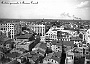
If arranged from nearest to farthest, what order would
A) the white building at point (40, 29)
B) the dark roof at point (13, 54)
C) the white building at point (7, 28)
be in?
1. the dark roof at point (13, 54)
2. the white building at point (7, 28)
3. the white building at point (40, 29)

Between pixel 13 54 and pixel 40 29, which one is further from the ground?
pixel 40 29

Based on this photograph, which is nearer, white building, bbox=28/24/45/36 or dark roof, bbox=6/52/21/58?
dark roof, bbox=6/52/21/58

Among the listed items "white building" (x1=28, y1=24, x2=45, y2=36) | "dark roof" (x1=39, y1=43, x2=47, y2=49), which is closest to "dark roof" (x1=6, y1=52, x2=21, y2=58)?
"dark roof" (x1=39, y1=43, x2=47, y2=49)

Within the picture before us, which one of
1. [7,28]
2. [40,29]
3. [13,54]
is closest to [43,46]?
[40,29]

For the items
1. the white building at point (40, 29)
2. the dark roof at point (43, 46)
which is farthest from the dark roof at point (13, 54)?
the white building at point (40, 29)

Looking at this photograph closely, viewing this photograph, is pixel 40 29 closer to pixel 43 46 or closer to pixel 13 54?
pixel 43 46

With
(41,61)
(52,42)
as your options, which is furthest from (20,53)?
(52,42)

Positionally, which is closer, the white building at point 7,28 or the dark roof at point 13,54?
the dark roof at point 13,54

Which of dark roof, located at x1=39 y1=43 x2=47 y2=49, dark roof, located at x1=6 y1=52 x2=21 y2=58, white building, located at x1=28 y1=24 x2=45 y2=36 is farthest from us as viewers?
white building, located at x1=28 y1=24 x2=45 y2=36

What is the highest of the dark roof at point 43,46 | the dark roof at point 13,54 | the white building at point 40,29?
the white building at point 40,29

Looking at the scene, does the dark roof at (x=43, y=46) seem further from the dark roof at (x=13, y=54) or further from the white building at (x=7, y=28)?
the white building at (x=7, y=28)

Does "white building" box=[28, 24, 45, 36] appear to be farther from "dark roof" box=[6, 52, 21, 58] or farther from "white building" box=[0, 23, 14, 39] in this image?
"dark roof" box=[6, 52, 21, 58]
